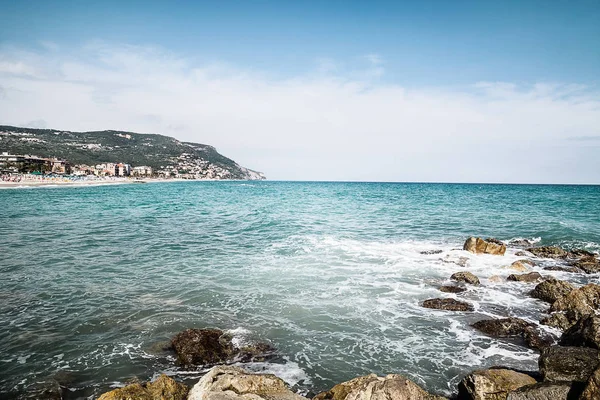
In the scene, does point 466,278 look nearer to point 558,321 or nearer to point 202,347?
point 558,321

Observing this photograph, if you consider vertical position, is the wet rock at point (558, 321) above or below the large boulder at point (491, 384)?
below

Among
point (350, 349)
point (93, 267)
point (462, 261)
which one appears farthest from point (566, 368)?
point (93, 267)

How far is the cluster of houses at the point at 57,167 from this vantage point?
129375 millimetres

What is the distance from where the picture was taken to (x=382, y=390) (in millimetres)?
5672

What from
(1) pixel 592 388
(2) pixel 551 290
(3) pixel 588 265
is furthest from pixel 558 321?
(3) pixel 588 265

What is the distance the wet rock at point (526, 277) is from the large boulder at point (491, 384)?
36.1 feet

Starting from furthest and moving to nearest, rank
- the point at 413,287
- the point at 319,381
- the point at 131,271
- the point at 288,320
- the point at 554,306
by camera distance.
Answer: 1. the point at 131,271
2. the point at 413,287
3. the point at 554,306
4. the point at 288,320
5. the point at 319,381

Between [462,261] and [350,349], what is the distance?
12.9 m

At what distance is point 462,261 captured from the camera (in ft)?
63.6

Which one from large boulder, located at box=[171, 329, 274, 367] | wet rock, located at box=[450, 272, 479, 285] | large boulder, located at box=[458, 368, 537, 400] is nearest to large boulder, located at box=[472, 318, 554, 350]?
large boulder, located at box=[458, 368, 537, 400]

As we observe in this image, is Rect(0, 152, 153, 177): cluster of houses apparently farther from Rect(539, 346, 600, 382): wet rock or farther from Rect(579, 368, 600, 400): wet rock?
Rect(579, 368, 600, 400): wet rock

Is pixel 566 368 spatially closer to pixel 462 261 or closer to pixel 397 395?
pixel 397 395

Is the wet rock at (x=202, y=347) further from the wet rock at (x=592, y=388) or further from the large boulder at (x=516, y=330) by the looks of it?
the large boulder at (x=516, y=330)

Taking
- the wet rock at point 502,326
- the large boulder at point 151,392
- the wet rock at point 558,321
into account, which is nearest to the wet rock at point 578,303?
the wet rock at point 558,321
